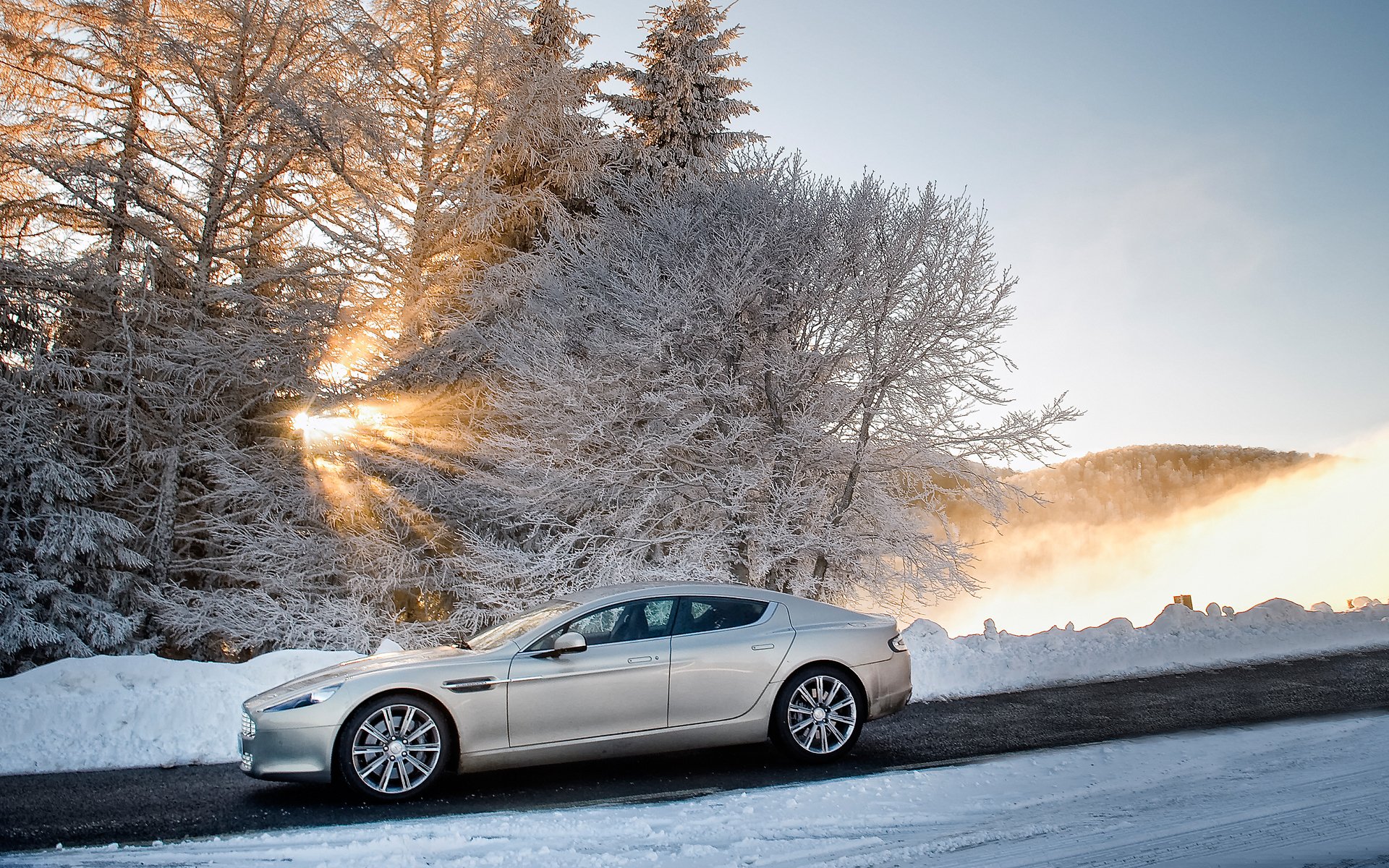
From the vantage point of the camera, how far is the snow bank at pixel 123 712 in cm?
706

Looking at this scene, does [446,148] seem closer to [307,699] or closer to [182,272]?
[182,272]

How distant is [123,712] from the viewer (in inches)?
298

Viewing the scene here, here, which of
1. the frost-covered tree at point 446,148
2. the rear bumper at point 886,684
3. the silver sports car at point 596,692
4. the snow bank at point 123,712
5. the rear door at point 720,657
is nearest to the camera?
the silver sports car at point 596,692

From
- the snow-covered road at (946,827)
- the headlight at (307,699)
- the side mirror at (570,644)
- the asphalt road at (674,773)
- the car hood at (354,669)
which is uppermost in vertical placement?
the side mirror at (570,644)

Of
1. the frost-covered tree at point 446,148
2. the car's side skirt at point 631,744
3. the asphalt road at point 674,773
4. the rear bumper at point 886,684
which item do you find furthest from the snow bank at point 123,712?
the frost-covered tree at point 446,148

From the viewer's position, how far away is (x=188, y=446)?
1742cm

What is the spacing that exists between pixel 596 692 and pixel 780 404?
32.9 ft

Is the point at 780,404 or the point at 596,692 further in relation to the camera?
the point at 780,404

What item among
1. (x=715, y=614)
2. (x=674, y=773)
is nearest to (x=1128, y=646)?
(x=715, y=614)

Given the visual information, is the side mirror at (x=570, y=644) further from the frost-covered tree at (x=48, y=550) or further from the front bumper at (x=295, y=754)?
the frost-covered tree at (x=48, y=550)

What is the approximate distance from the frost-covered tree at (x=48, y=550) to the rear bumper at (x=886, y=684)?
14957 mm

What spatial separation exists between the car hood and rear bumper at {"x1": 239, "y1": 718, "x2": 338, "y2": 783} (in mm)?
265

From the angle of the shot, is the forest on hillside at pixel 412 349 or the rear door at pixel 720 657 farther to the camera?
the forest on hillside at pixel 412 349

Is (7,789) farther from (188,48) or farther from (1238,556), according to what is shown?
(1238,556)
